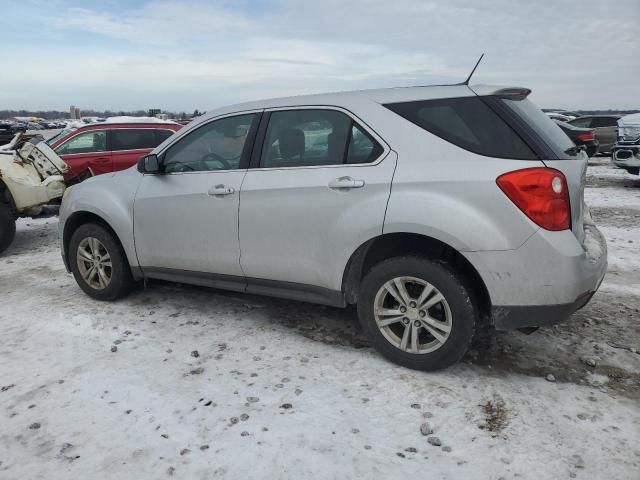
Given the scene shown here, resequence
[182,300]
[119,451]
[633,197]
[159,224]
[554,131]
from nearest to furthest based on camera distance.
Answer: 1. [119,451]
2. [554,131]
3. [159,224]
4. [182,300]
5. [633,197]

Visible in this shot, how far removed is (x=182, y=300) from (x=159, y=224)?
0.88m

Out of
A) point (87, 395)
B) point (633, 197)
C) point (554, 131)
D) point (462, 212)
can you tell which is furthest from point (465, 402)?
point (633, 197)

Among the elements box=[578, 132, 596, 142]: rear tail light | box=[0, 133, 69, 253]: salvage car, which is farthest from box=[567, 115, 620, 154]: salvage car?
box=[0, 133, 69, 253]: salvage car

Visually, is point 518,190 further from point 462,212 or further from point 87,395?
point 87,395

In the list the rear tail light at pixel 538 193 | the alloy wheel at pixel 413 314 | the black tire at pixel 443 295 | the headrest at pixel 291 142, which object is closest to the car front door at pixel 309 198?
the headrest at pixel 291 142

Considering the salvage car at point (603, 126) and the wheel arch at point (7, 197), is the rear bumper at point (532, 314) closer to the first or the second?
the wheel arch at point (7, 197)

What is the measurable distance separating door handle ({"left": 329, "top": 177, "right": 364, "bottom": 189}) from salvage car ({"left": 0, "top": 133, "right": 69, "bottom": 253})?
5.35 metres

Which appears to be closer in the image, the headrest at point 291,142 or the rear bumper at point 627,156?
the headrest at point 291,142

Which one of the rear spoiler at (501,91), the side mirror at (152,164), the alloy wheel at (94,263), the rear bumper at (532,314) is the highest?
the rear spoiler at (501,91)

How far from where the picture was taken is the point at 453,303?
3070mm

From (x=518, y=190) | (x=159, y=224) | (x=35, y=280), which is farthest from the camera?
(x=35, y=280)

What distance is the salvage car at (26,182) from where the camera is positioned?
267 inches

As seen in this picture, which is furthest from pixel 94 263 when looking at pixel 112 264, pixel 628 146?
pixel 628 146

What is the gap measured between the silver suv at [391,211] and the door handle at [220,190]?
0.01 metres
